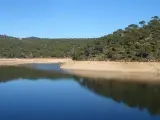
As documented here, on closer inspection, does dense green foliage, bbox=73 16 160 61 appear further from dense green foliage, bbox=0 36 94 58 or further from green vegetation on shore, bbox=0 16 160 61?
dense green foliage, bbox=0 36 94 58

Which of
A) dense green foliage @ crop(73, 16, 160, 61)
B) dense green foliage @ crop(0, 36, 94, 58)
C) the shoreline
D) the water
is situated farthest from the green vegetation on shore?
dense green foliage @ crop(0, 36, 94, 58)

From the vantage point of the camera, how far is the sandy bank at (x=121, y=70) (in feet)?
173

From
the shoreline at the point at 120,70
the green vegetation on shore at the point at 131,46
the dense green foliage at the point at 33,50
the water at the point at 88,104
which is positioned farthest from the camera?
the dense green foliage at the point at 33,50

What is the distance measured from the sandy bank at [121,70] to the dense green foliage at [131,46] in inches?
111

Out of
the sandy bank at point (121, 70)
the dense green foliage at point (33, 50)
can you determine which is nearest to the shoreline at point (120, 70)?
the sandy bank at point (121, 70)

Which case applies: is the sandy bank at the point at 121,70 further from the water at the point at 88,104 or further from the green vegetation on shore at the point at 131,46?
the water at the point at 88,104

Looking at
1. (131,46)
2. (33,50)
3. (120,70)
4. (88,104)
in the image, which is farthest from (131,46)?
(33,50)

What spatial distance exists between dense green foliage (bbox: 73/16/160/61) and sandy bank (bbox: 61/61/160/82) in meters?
2.82

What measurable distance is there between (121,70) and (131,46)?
11382 mm

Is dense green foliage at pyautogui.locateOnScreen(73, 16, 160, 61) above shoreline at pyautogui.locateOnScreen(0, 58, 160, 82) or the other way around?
above

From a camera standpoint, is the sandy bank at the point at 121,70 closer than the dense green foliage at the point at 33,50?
Yes

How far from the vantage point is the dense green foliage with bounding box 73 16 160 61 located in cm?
6481

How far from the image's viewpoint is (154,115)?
2516 centimetres

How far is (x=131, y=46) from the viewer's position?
7031 cm
